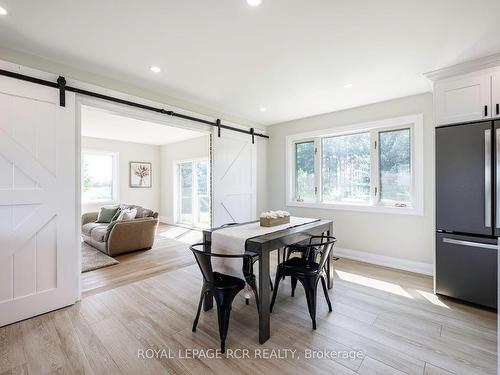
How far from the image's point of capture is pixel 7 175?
7.42ft

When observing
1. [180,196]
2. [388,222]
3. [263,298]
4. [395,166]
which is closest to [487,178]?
[395,166]

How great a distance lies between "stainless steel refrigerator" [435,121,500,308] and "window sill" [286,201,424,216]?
0.89m

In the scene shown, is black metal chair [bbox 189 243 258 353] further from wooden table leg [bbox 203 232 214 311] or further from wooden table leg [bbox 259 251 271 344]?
wooden table leg [bbox 203 232 214 311]

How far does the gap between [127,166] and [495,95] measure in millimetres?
7905

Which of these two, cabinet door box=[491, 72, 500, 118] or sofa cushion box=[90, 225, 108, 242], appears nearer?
cabinet door box=[491, 72, 500, 118]

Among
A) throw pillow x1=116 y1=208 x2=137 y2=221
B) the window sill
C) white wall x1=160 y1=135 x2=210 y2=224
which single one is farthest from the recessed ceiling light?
white wall x1=160 y1=135 x2=210 y2=224

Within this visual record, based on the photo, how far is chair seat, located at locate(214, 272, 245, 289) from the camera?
2.04 m

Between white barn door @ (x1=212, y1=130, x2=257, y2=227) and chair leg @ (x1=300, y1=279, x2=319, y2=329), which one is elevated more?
white barn door @ (x1=212, y1=130, x2=257, y2=227)

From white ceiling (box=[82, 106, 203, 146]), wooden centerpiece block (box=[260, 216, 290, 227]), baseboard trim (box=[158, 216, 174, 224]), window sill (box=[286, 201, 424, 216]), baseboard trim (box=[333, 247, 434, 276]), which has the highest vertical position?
white ceiling (box=[82, 106, 203, 146])

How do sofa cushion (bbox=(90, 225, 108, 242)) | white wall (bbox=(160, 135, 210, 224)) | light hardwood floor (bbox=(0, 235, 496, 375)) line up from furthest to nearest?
white wall (bbox=(160, 135, 210, 224)) → sofa cushion (bbox=(90, 225, 108, 242)) → light hardwood floor (bbox=(0, 235, 496, 375))

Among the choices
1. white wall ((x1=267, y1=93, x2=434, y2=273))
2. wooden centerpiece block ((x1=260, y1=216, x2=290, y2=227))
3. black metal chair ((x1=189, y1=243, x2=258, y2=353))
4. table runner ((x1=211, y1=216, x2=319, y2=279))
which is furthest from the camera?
white wall ((x1=267, y1=93, x2=434, y2=273))

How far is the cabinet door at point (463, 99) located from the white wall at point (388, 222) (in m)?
0.73

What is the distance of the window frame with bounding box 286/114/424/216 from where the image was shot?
141 inches

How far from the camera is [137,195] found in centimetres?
763
